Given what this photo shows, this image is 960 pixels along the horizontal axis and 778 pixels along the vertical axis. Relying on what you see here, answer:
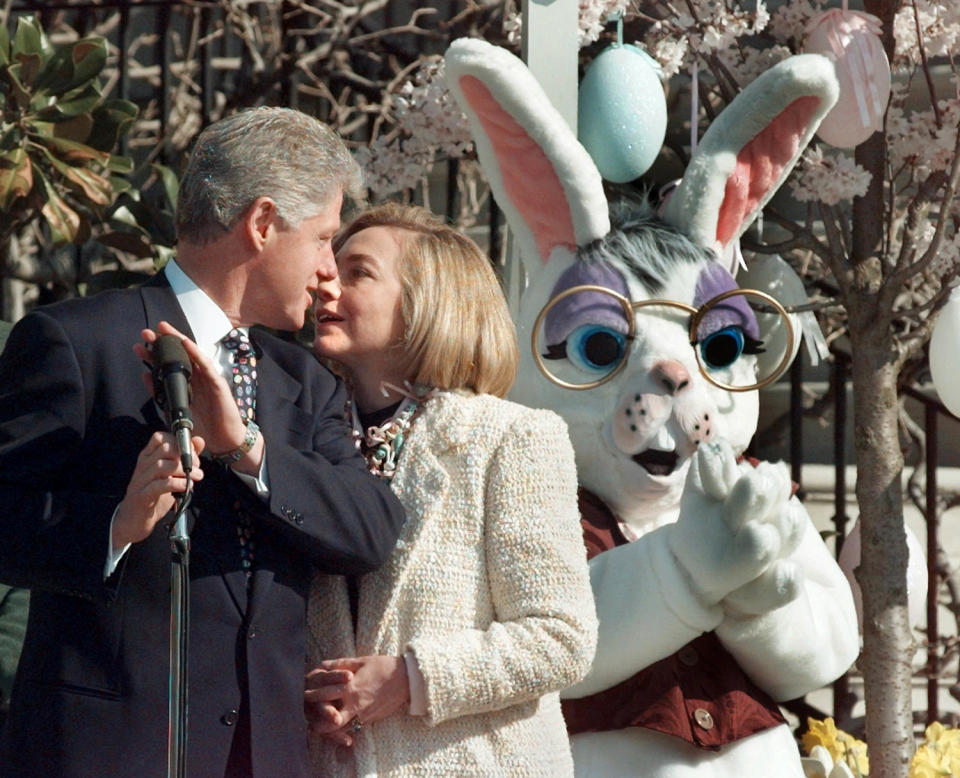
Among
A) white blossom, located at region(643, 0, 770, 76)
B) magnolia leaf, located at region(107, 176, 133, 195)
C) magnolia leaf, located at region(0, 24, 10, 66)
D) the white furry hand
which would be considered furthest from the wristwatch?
magnolia leaf, located at region(107, 176, 133, 195)

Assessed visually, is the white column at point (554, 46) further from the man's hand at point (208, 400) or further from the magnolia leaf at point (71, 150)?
the man's hand at point (208, 400)

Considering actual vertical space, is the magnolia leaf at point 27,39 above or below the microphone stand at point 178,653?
above

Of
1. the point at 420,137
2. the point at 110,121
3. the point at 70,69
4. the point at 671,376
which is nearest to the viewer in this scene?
the point at 671,376

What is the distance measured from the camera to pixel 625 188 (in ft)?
13.8

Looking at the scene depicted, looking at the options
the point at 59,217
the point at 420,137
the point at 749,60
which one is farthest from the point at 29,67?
the point at 749,60

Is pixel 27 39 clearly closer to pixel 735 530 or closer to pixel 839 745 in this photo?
pixel 735 530

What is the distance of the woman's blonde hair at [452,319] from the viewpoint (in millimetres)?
2412

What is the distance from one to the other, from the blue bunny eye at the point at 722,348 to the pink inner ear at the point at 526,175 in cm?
36

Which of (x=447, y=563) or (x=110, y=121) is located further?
(x=110, y=121)

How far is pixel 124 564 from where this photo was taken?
6.59ft

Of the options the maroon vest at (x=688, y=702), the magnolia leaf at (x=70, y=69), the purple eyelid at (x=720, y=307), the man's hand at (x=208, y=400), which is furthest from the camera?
the magnolia leaf at (x=70, y=69)

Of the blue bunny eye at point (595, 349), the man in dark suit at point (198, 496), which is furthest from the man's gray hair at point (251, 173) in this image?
the blue bunny eye at point (595, 349)

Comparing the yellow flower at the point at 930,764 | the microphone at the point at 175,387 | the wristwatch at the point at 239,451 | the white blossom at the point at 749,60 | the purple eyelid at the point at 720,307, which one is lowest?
the yellow flower at the point at 930,764

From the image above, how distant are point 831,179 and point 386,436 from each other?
1.70 meters
